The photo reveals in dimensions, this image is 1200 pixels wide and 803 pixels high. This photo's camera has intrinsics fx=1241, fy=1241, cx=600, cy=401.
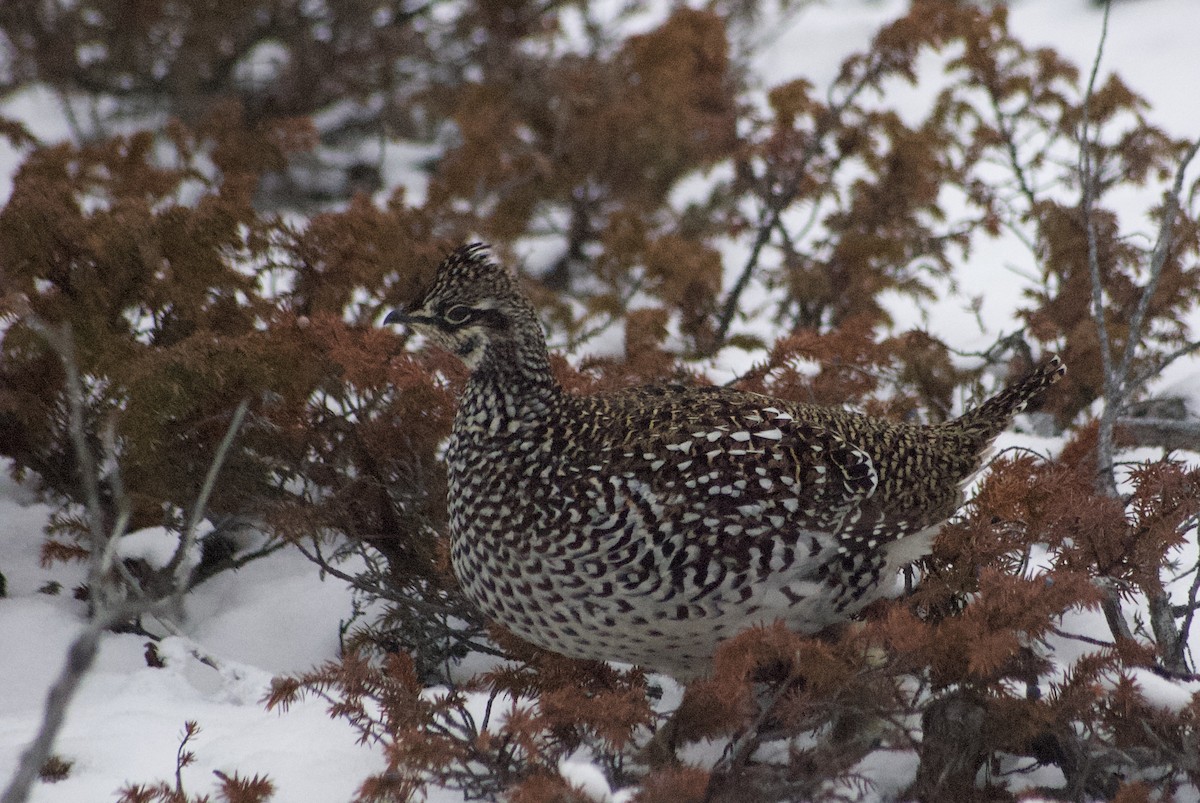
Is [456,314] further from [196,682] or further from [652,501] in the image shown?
[196,682]

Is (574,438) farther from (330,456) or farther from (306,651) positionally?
(306,651)

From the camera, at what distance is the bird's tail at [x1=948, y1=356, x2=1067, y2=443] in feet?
9.86

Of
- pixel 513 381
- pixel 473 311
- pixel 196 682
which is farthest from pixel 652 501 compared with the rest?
pixel 196 682

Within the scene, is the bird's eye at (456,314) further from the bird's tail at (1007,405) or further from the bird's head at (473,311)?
the bird's tail at (1007,405)

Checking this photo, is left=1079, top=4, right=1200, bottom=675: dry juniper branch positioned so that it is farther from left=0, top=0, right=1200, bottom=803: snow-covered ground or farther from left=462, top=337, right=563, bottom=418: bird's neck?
left=462, top=337, right=563, bottom=418: bird's neck

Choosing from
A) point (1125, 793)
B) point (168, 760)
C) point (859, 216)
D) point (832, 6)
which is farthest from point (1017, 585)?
point (832, 6)

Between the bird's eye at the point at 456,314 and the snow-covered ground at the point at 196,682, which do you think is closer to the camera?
the snow-covered ground at the point at 196,682

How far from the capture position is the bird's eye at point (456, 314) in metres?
2.73

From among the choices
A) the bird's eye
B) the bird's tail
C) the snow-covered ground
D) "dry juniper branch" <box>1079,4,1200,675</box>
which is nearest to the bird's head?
the bird's eye

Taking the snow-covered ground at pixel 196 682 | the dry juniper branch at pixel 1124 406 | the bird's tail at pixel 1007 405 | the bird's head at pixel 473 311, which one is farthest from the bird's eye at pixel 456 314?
the dry juniper branch at pixel 1124 406

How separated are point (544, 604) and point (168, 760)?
2.87 ft

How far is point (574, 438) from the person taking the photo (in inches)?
104

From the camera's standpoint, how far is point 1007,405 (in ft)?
9.88

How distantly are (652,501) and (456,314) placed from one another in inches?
24.7
